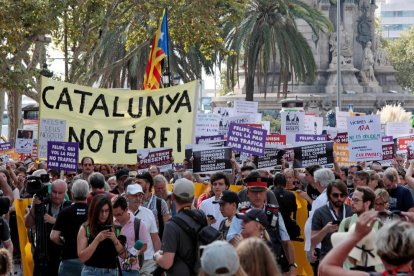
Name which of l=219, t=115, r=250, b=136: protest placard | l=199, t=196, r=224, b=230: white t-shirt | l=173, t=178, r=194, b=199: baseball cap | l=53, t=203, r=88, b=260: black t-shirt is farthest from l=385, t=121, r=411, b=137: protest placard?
l=173, t=178, r=194, b=199: baseball cap

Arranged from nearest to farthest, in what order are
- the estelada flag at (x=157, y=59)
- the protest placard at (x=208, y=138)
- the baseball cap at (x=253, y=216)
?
the baseball cap at (x=253, y=216) → the protest placard at (x=208, y=138) → the estelada flag at (x=157, y=59)

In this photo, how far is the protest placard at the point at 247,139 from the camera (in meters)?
19.9

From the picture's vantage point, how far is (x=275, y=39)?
41.1 metres

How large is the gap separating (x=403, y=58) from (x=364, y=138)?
288 ft

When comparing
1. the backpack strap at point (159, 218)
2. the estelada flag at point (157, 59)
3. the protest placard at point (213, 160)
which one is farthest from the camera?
the estelada flag at point (157, 59)

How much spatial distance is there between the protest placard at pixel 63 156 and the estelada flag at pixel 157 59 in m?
7.51

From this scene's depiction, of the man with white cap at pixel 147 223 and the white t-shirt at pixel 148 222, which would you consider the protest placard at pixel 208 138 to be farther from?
the white t-shirt at pixel 148 222

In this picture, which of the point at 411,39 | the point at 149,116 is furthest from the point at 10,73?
the point at 411,39

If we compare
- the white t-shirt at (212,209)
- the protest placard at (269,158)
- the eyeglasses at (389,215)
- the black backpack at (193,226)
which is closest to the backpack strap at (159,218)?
the white t-shirt at (212,209)

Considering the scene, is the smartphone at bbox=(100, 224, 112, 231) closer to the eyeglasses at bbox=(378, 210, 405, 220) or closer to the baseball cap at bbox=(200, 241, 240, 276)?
the eyeglasses at bbox=(378, 210, 405, 220)

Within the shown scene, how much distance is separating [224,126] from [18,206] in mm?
16009

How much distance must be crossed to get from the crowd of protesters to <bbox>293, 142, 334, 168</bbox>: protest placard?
2971 mm

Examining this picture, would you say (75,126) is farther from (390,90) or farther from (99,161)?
(390,90)

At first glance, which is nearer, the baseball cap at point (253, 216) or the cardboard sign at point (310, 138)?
the baseball cap at point (253, 216)
